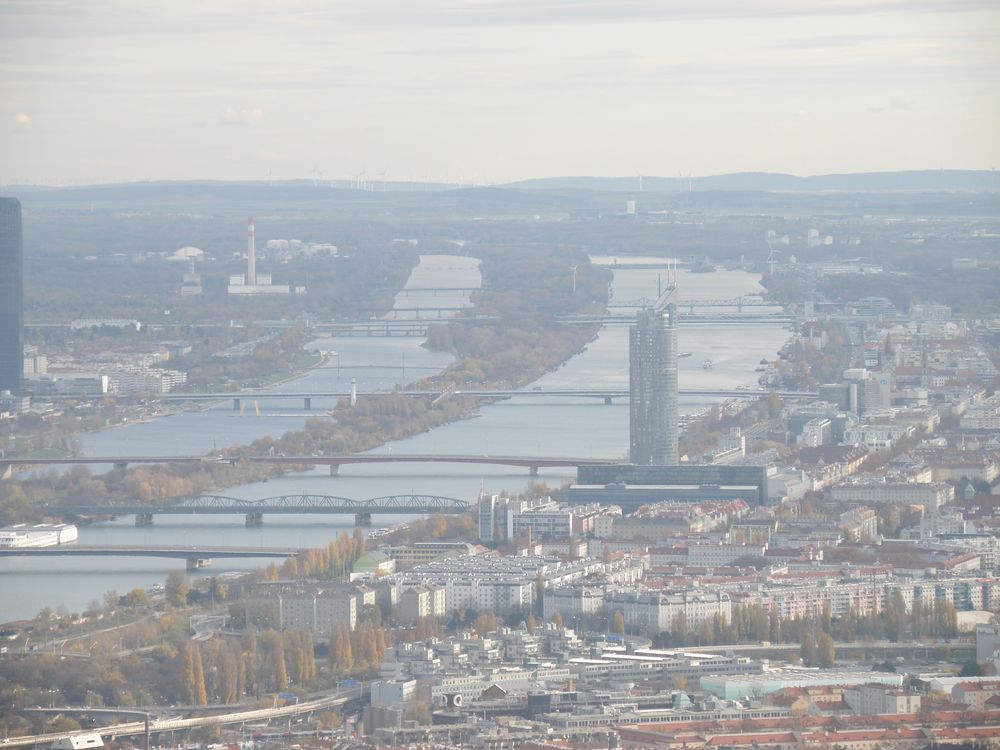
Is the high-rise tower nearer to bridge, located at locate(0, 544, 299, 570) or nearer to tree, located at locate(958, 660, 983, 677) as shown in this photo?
bridge, located at locate(0, 544, 299, 570)

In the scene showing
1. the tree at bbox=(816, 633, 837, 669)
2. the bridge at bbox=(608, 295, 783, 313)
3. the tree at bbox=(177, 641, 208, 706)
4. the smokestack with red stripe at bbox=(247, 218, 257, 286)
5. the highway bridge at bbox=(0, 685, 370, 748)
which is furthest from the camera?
the smokestack with red stripe at bbox=(247, 218, 257, 286)

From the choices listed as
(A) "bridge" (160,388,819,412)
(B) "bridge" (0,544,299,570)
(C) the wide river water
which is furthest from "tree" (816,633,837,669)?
(A) "bridge" (160,388,819,412)

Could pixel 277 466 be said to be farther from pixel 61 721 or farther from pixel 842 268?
pixel 842 268

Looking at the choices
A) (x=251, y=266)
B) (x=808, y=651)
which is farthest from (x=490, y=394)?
(x=251, y=266)

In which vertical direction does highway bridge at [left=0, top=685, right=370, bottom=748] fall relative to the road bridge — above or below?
below

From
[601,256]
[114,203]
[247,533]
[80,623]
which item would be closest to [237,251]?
[601,256]

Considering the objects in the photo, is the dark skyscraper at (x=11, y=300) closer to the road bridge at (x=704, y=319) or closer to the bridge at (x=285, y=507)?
the road bridge at (x=704, y=319)

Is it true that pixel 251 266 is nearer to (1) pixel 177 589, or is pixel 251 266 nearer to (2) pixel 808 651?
(1) pixel 177 589
